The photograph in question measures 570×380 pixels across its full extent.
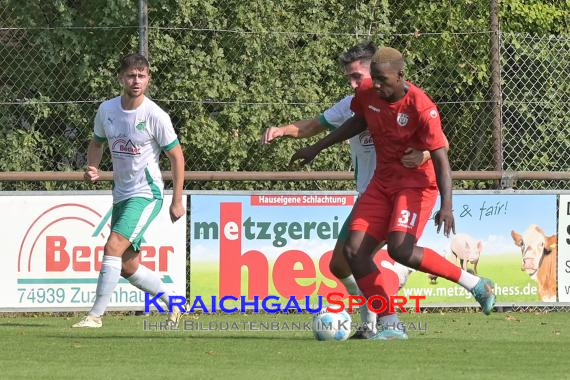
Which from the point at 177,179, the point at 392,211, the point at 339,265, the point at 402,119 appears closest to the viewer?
the point at 402,119

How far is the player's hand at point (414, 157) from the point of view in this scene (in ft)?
29.8

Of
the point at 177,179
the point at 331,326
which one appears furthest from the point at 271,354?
the point at 177,179

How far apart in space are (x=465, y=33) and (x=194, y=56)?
10.0 ft

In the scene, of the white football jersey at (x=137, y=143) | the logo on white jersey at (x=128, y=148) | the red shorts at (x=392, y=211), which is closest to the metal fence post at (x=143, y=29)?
the white football jersey at (x=137, y=143)

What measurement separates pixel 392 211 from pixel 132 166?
253cm

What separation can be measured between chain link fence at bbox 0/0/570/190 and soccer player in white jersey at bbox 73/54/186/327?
10.7ft

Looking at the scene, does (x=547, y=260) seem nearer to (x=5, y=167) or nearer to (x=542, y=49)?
(x=542, y=49)

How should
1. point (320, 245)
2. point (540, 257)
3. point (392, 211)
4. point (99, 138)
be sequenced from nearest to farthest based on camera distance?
point (392, 211) < point (99, 138) < point (320, 245) < point (540, 257)

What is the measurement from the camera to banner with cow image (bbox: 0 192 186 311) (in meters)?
13.2

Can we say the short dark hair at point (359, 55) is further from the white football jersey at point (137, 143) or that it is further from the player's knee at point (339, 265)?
the white football jersey at point (137, 143)

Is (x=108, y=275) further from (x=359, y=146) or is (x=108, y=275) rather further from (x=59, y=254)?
(x=59, y=254)

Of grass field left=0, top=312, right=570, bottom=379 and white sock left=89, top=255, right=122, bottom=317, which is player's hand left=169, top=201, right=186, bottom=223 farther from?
grass field left=0, top=312, right=570, bottom=379

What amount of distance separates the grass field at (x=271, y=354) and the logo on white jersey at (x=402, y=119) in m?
1.48

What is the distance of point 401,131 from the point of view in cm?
A: 903
